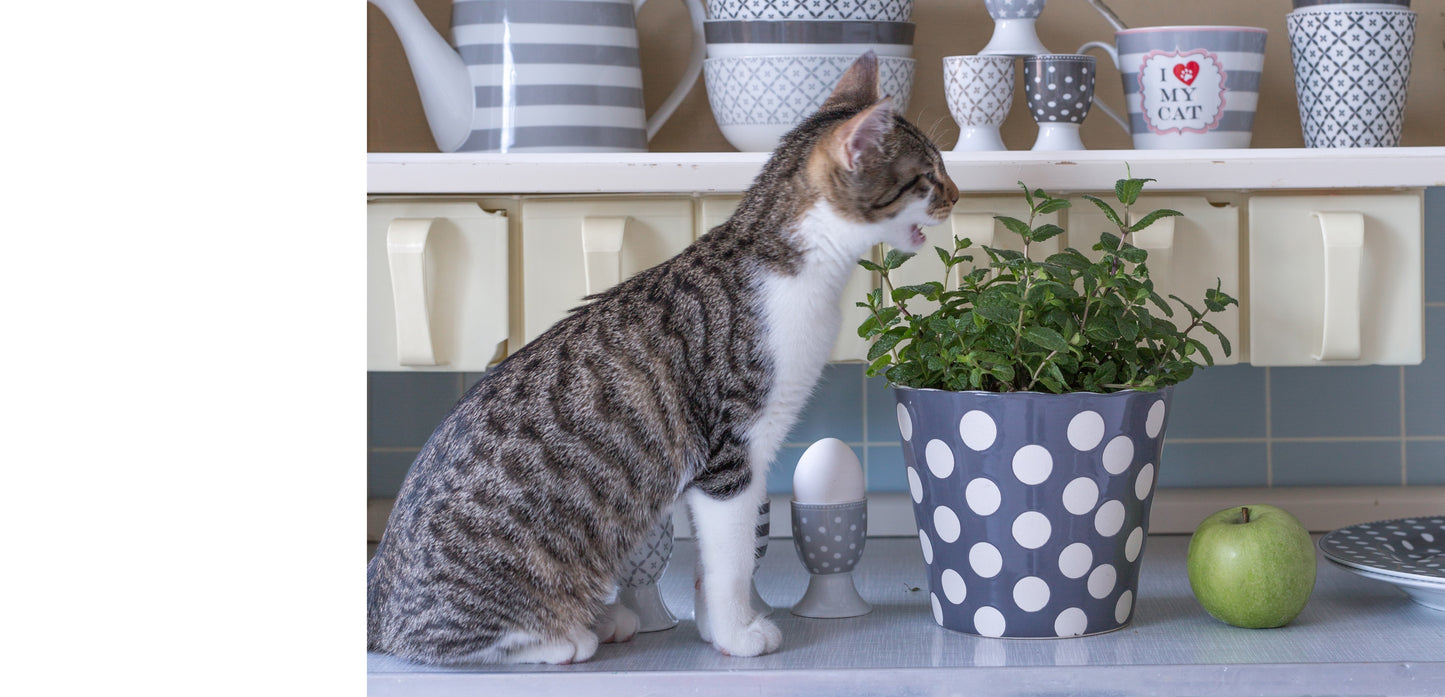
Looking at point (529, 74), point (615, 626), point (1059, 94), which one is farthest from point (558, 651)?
point (1059, 94)

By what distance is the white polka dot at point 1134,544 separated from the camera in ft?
2.89

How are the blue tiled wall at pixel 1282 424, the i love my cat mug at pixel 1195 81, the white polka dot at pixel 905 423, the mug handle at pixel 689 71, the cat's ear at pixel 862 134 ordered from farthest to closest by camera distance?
the blue tiled wall at pixel 1282 424, the mug handle at pixel 689 71, the i love my cat mug at pixel 1195 81, the white polka dot at pixel 905 423, the cat's ear at pixel 862 134

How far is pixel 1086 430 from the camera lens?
84 cm

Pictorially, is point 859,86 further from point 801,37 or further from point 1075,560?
point 1075,560

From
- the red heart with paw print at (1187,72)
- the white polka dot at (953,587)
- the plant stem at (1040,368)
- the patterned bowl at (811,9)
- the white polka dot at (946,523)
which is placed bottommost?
the white polka dot at (953,587)

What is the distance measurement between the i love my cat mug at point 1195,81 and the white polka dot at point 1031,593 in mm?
426

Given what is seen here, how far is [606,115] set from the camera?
1070mm

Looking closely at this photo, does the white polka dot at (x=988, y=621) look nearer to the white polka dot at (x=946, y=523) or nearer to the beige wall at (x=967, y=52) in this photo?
the white polka dot at (x=946, y=523)

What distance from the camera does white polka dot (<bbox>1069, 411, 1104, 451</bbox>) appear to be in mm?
833

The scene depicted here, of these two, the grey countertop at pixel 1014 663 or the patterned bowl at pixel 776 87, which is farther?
the patterned bowl at pixel 776 87

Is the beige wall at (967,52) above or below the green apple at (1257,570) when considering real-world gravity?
above

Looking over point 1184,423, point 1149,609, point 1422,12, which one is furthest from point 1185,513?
point 1422,12

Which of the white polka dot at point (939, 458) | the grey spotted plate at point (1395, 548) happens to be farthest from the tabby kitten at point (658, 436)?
the grey spotted plate at point (1395, 548)

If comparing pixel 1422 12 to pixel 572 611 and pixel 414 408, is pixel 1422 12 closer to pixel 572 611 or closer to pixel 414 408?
pixel 572 611
